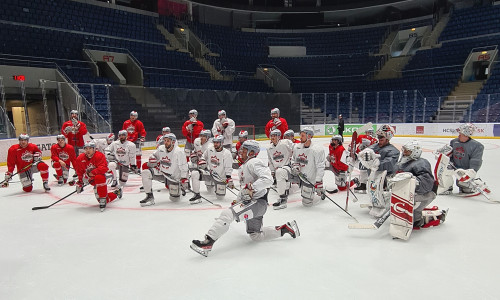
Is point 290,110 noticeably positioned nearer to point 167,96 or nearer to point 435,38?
point 167,96

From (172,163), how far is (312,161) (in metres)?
2.28

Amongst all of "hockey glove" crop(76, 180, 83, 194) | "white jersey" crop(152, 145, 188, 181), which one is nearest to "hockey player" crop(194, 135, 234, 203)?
"white jersey" crop(152, 145, 188, 181)

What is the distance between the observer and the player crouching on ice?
3410 millimetres

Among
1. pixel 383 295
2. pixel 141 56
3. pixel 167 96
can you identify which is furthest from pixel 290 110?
pixel 383 295

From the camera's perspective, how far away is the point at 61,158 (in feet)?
22.1

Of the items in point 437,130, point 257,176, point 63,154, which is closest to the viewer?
point 257,176

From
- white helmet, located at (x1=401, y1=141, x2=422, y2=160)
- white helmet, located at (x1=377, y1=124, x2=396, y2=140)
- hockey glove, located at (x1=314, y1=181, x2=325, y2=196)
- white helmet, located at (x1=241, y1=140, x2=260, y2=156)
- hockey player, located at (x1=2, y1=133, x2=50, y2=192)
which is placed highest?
white helmet, located at (x1=377, y1=124, x2=396, y2=140)

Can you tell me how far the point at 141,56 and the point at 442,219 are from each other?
17535mm

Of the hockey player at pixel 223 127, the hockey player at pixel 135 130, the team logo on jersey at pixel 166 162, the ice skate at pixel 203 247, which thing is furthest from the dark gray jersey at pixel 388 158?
the hockey player at pixel 135 130

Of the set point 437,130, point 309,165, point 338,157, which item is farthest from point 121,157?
point 437,130

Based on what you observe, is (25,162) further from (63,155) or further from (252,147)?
(252,147)

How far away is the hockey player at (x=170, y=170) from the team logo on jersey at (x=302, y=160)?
185 centimetres

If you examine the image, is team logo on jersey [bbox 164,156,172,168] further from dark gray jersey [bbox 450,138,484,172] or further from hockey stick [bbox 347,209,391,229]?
dark gray jersey [bbox 450,138,484,172]

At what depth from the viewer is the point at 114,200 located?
17.8 ft
